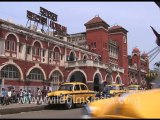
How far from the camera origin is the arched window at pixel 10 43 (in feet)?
123

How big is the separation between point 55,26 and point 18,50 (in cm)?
1110

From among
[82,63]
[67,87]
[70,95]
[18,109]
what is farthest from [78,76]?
[18,109]

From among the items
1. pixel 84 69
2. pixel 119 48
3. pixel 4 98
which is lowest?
pixel 4 98

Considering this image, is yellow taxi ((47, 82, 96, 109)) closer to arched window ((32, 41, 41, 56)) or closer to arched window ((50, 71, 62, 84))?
arched window ((32, 41, 41, 56))

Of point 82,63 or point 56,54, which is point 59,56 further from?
point 82,63

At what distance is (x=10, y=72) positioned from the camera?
38.0 m

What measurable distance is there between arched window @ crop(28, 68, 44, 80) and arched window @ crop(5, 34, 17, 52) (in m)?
4.71

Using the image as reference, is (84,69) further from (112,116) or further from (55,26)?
(112,116)

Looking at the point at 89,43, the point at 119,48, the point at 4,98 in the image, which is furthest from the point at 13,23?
the point at 119,48

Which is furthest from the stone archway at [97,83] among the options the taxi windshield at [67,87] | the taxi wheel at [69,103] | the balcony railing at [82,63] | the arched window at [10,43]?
the taxi wheel at [69,103]

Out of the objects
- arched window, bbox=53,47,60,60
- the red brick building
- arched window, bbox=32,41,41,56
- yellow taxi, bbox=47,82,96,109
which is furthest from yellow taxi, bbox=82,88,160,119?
arched window, bbox=53,47,60,60

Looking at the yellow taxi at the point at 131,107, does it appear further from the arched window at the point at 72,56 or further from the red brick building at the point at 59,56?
the arched window at the point at 72,56

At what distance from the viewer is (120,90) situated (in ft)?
100

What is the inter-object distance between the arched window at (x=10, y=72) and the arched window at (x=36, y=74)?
2.46 m
